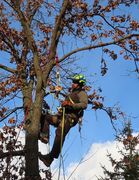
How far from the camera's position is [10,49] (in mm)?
11875

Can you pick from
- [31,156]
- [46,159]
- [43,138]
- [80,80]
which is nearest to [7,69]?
[80,80]

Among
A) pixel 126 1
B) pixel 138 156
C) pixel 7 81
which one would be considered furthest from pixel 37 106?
pixel 138 156

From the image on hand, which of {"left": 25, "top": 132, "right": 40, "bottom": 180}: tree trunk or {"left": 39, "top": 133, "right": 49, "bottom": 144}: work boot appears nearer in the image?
{"left": 25, "top": 132, "right": 40, "bottom": 180}: tree trunk

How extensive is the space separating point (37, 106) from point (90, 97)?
120 inches

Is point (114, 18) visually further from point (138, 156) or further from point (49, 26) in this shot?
point (138, 156)

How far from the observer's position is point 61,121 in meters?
9.14

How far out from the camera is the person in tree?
899 cm

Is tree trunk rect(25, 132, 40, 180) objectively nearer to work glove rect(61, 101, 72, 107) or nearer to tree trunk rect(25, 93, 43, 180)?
tree trunk rect(25, 93, 43, 180)

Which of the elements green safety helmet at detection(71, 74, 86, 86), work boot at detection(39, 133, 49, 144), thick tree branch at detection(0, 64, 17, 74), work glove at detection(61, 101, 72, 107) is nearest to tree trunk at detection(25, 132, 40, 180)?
work boot at detection(39, 133, 49, 144)

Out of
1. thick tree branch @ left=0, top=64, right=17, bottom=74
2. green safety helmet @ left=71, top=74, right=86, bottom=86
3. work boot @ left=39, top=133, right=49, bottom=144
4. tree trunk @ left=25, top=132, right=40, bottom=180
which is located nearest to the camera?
tree trunk @ left=25, top=132, right=40, bottom=180

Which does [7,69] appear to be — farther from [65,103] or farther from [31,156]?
[31,156]

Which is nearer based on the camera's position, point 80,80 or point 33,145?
point 33,145

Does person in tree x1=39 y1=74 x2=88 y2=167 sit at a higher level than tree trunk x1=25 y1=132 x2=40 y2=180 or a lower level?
higher

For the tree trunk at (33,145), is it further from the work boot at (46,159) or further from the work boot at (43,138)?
the work boot at (46,159)
